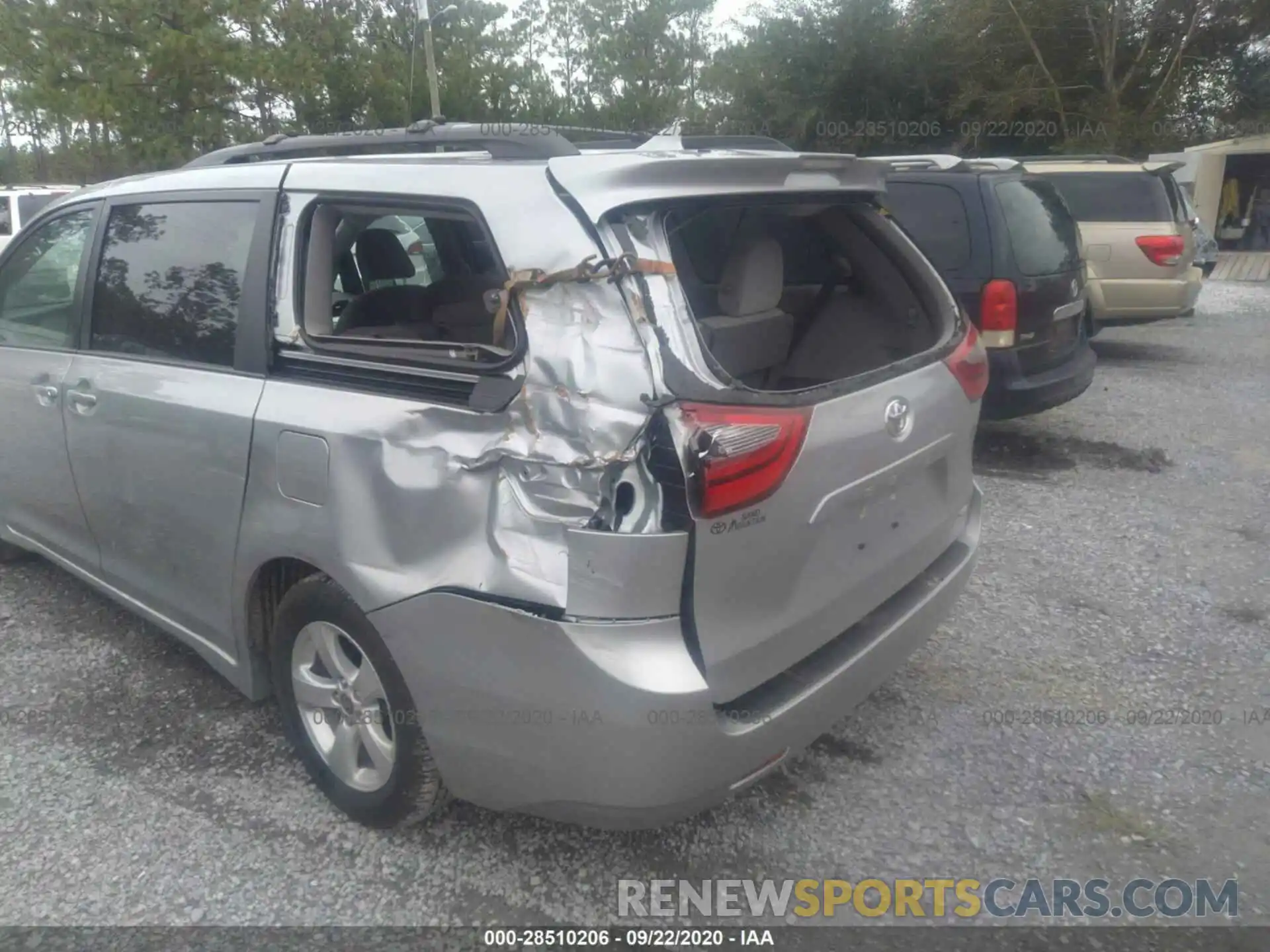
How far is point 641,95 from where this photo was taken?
97.9ft

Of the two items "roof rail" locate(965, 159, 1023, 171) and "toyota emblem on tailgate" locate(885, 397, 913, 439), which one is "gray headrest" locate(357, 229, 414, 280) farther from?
"roof rail" locate(965, 159, 1023, 171)

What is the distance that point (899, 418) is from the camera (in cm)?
268

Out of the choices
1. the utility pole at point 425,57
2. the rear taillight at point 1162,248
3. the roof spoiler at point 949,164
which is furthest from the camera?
the utility pole at point 425,57

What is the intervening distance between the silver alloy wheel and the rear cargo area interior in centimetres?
134

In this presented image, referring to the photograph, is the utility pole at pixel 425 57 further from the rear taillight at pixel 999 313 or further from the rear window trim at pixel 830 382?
the rear window trim at pixel 830 382

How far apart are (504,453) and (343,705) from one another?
104 cm

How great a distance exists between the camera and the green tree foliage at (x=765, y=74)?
17.1 m

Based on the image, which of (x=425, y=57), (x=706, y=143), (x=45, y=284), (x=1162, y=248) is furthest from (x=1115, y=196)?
(x=425, y=57)

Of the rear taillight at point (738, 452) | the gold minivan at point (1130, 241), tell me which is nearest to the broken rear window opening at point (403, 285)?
the rear taillight at point (738, 452)

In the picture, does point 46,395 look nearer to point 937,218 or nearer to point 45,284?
point 45,284

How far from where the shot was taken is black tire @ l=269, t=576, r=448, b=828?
256cm

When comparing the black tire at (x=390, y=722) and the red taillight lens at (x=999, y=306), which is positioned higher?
the red taillight lens at (x=999, y=306)

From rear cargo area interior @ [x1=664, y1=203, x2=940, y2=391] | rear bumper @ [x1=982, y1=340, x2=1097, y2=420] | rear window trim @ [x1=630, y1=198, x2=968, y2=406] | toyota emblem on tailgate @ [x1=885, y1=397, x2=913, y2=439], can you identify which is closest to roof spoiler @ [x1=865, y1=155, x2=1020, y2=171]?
rear bumper @ [x1=982, y1=340, x2=1097, y2=420]

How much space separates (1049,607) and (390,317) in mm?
2956
